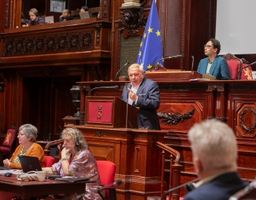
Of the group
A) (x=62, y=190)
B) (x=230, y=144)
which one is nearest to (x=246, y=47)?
(x=62, y=190)

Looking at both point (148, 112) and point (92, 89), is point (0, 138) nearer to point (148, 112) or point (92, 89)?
point (92, 89)

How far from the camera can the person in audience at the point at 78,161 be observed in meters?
6.01

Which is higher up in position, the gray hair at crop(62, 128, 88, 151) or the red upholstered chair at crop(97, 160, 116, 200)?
the gray hair at crop(62, 128, 88, 151)

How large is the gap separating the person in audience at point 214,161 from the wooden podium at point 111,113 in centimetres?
453

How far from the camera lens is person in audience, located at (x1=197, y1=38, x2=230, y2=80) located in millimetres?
8016

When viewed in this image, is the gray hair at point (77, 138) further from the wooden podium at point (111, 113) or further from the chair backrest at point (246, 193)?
the chair backrest at point (246, 193)

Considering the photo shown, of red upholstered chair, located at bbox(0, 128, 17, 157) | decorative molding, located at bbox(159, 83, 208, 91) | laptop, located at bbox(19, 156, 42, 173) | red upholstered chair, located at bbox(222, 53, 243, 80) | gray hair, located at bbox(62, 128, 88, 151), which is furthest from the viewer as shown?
red upholstered chair, located at bbox(0, 128, 17, 157)

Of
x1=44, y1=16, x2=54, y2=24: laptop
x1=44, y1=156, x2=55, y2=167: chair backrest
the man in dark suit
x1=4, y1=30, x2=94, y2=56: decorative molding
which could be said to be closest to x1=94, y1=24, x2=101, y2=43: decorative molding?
x1=4, y1=30, x2=94, y2=56: decorative molding

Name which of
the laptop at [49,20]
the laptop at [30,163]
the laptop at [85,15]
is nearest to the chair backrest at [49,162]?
the laptop at [30,163]

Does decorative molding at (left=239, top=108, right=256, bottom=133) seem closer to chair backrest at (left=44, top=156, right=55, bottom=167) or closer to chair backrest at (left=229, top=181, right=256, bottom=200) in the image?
chair backrest at (left=44, top=156, right=55, bottom=167)

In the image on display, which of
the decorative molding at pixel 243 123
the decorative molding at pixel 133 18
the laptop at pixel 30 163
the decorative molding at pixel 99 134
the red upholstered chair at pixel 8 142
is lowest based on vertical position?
the red upholstered chair at pixel 8 142

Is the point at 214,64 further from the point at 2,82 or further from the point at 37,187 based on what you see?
the point at 2,82

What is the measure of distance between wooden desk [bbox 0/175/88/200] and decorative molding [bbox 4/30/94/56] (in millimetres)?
5967

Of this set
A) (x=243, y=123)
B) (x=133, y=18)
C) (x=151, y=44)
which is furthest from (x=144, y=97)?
(x=133, y=18)
